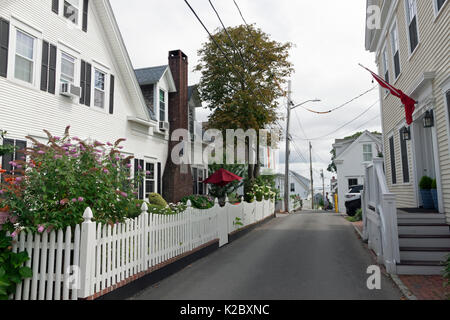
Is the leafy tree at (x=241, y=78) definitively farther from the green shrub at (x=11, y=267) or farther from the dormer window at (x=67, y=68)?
the green shrub at (x=11, y=267)

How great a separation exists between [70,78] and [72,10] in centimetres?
233

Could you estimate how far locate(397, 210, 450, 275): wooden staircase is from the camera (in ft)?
21.1

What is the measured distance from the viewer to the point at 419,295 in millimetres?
5238

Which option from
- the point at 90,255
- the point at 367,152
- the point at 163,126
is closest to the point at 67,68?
the point at 163,126

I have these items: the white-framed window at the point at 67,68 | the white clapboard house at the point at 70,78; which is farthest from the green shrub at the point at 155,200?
the white-framed window at the point at 67,68

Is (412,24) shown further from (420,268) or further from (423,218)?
(420,268)

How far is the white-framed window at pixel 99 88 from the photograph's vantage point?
1246cm

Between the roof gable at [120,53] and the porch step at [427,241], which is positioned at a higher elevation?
the roof gable at [120,53]

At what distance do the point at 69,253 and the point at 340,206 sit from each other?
28603 millimetres

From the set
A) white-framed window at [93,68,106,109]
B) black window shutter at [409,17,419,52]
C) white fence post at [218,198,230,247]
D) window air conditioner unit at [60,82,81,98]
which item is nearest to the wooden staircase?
black window shutter at [409,17,419,52]

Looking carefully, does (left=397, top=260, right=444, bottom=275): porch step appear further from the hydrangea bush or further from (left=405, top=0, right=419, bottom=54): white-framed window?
the hydrangea bush

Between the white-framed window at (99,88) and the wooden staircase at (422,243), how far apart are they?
10.6 metres
